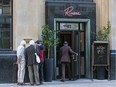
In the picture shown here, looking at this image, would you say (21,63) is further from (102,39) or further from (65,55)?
(102,39)

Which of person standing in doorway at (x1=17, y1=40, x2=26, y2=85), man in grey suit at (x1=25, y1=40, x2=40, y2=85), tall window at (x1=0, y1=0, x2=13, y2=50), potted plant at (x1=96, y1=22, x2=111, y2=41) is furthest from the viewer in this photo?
potted plant at (x1=96, y1=22, x2=111, y2=41)

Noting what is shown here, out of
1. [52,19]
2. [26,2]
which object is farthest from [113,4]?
[26,2]

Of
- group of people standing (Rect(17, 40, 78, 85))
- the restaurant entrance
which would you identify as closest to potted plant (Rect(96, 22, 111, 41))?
the restaurant entrance

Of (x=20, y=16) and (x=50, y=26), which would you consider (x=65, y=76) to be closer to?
(x=50, y=26)

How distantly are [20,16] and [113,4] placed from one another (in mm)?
4747

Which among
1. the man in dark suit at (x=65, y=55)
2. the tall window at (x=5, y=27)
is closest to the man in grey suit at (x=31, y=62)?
the tall window at (x=5, y=27)

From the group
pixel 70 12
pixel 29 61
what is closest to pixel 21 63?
pixel 29 61

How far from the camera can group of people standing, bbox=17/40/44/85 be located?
57.5 feet

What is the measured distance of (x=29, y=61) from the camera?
17484 millimetres

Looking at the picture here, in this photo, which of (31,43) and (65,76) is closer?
(31,43)

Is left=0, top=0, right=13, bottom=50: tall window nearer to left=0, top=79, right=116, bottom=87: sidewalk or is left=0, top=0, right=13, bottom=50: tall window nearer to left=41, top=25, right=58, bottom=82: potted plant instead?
left=41, top=25, right=58, bottom=82: potted plant

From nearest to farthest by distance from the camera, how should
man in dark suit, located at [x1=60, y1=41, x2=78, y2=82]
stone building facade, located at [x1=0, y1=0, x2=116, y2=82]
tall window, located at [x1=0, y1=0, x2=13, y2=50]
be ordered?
stone building facade, located at [x1=0, y1=0, x2=116, y2=82]
tall window, located at [x1=0, y1=0, x2=13, y2=50]
man in dark suit, located at [x1=60, y1=41, x2=78, y2=82]

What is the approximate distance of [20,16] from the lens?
723 inches

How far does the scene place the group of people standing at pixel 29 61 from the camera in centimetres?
1753
